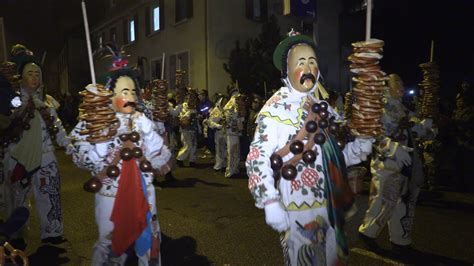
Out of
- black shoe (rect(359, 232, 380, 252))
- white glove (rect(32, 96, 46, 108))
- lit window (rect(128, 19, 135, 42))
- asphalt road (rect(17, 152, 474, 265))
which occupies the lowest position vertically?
asphalt road (rect(17, 152, 474, 265))

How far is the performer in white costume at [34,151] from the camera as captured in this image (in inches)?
208

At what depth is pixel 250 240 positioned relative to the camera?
580 centimetres

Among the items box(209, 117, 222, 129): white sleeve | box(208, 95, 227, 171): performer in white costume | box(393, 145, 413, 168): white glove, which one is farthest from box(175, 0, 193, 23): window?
box(393, 145, 413, 168): white glove

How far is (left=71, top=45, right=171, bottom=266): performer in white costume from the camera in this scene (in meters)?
3.44

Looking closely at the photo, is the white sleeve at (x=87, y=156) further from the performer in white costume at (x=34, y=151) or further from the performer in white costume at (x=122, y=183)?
the performer in white costume at (x=34, y=151)

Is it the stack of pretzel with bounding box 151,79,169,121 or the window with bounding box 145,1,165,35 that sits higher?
the window with bounding box 145,1,165,35

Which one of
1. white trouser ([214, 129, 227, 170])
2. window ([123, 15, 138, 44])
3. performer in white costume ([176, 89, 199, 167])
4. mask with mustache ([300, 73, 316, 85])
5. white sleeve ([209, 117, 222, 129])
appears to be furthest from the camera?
window ([123, 15, 138, 44])

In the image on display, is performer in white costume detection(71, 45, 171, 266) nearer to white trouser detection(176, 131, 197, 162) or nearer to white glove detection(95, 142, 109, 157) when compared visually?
white glove detection(95, 142, 109, 157)

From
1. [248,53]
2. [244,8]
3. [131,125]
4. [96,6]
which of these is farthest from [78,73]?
[131,125]

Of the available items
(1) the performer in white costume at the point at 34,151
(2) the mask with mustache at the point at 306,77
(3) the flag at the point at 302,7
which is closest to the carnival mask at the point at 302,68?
(2) the mask with mustache at the point at 306,77

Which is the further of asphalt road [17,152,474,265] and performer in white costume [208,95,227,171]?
performer in white costume [208,95,227,171]

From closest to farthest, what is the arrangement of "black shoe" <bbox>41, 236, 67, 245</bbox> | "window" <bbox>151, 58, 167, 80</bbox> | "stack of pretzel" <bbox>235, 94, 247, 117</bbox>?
"black shoe" <bbox>41, 236, 67, 245</bbox>, "stack of pretzel" <bbox>235, 94, 247, 117</bbox>, "window" <bbox>151, 58, 167, 80</bbox>

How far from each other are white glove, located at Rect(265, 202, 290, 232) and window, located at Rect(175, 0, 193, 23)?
772 inches

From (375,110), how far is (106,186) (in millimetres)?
2196
